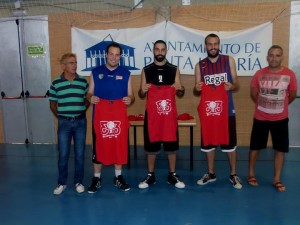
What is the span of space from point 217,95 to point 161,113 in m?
0.58

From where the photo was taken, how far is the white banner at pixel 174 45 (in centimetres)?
439

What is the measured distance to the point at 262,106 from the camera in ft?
10.1

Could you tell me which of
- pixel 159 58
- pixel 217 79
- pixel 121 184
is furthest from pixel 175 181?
pixel 159 58

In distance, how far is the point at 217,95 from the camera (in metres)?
3.11

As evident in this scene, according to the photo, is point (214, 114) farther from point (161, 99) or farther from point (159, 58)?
point (159, 58)

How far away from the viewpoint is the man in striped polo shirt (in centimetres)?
300

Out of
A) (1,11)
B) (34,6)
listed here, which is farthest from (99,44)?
(1,11)

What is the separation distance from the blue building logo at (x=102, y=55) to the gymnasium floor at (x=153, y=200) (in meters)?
1.61

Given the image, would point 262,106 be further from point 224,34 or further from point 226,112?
point 224,34

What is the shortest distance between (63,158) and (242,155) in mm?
2476

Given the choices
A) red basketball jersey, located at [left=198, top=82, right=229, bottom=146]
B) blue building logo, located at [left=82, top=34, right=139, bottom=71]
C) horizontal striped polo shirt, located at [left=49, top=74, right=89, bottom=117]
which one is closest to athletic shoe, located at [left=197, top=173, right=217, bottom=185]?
red basketball jersey, located at [left=198, top=82, right=229, bottom=146]

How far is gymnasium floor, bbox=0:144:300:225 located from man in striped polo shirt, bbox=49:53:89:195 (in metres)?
0.29

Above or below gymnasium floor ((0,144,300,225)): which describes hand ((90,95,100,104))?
above

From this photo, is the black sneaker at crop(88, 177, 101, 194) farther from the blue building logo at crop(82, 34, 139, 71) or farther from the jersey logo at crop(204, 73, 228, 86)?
the blue building logo at crop(82, 34, 139, 71)
